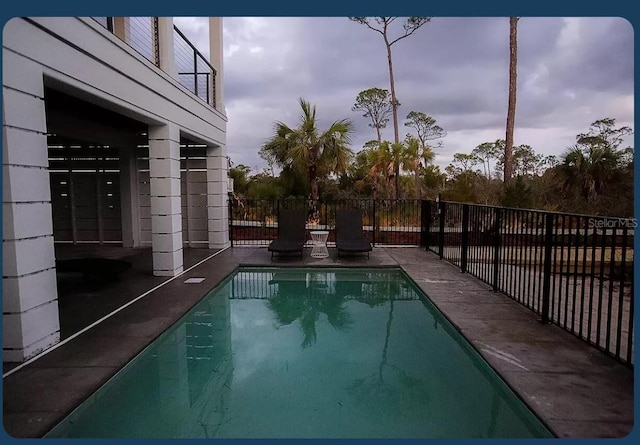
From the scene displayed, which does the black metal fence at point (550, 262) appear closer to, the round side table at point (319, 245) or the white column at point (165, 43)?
the round side table at point (319, 245)

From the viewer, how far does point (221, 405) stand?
3.13 m

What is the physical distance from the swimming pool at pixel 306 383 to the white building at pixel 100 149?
4.27 feet

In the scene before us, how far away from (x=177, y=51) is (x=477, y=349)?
7357 mm

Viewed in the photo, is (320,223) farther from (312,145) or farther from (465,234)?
(465,234)

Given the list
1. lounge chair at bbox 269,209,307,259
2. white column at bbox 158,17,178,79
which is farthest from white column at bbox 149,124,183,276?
lounge chair at bbox 269,209,307,259

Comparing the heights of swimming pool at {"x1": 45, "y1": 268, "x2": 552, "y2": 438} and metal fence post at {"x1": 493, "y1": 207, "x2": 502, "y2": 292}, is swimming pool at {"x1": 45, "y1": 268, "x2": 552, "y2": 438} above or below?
below

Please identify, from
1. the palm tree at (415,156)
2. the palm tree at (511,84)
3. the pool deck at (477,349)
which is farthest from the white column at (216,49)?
the palm tree at (511,84)

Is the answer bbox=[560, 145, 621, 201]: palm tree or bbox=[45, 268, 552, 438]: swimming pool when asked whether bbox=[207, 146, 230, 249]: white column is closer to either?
bbox=[45, 268, 552, 438]: swimming pool

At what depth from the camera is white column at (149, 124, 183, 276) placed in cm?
692

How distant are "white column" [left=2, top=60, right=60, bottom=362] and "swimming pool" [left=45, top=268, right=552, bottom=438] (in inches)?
40.4

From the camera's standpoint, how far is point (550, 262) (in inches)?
180

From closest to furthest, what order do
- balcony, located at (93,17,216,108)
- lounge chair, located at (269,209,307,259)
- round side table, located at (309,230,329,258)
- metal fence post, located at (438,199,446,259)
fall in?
balcony, located at (93,17,216,108) < metal fence post, located at (438,199,446,259) < round side table, located at (309,230,329,258) < lounge chair, located at (269,209,307,259)

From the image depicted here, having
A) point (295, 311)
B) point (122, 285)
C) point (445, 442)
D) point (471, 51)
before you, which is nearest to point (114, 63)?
point (122, 285)

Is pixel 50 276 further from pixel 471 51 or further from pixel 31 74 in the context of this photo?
pixel 471 51
